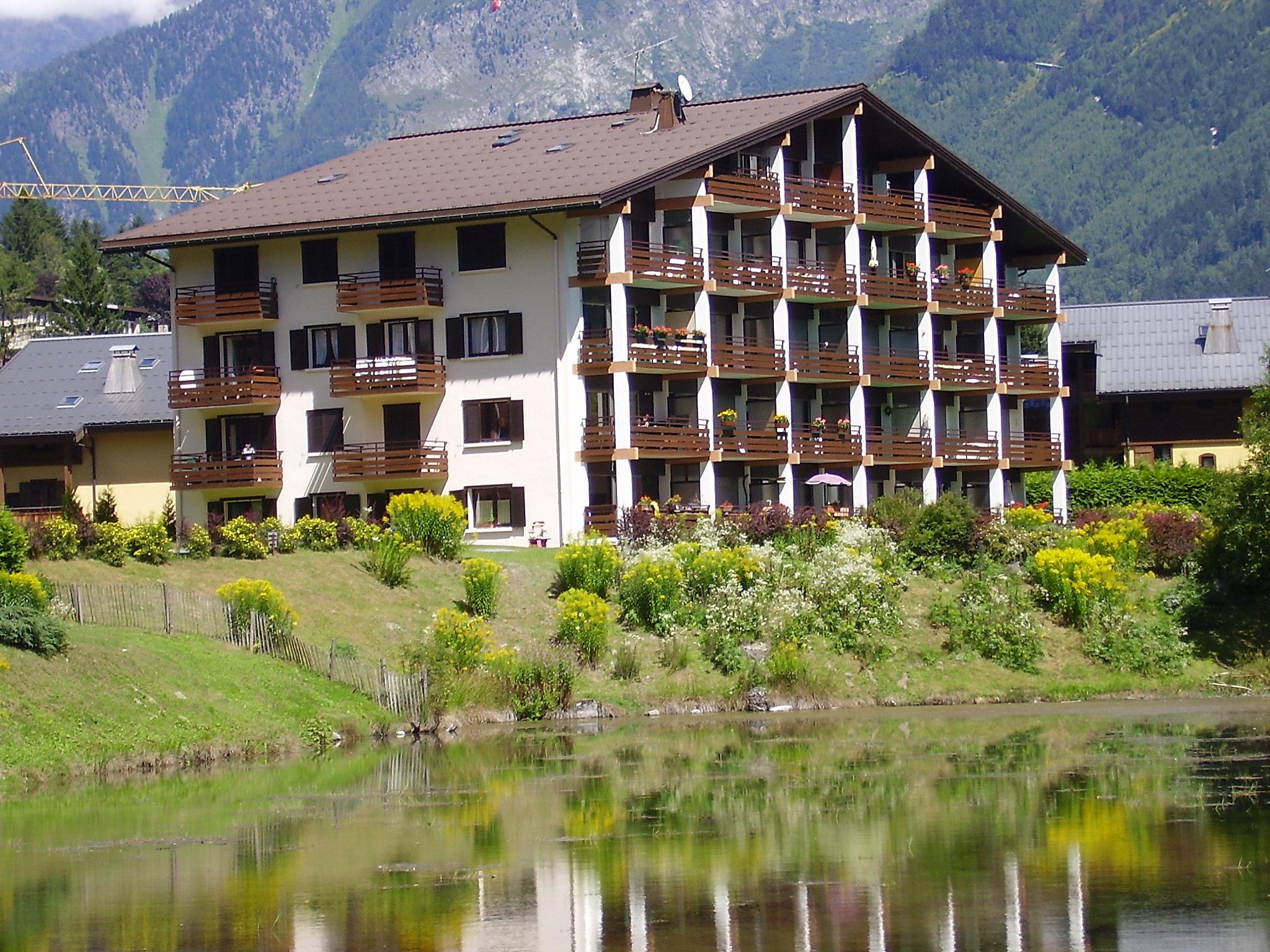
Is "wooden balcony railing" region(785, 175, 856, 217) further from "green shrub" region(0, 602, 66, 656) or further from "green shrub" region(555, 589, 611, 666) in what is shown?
"green shrub" region(0, 602, 66, 656)

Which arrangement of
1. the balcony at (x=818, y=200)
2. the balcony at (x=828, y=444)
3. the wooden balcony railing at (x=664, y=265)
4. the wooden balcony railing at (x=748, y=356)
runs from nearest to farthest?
1. the wooden balcony railing at (x=664, y=265)
2. the wooden balcony railing at (x=748, y=356)
3. the balcony at (x=828, y=444)
4. the balcony at (x=818, y=200)

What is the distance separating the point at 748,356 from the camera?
248 feet

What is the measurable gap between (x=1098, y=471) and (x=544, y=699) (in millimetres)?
45374

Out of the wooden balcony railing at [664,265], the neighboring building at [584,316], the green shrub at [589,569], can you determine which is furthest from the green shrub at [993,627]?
the wooden balcony railing at [664,265]

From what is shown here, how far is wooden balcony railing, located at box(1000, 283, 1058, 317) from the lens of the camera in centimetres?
8688

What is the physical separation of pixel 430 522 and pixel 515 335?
46.9 feet

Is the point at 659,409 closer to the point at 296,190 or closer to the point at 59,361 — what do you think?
the point at 296,190

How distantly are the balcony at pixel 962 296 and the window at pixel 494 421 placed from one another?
18.4 m

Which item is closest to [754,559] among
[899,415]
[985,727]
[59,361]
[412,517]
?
[412,517]

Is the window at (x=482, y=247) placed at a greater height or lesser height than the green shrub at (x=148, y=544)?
greater

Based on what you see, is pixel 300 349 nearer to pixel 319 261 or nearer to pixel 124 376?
pixel 319 261

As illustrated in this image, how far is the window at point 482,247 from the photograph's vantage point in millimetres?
73000

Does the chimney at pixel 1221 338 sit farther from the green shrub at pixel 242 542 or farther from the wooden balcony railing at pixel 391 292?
the green shrub at pixel 242 542

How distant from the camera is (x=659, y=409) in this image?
245 ft
